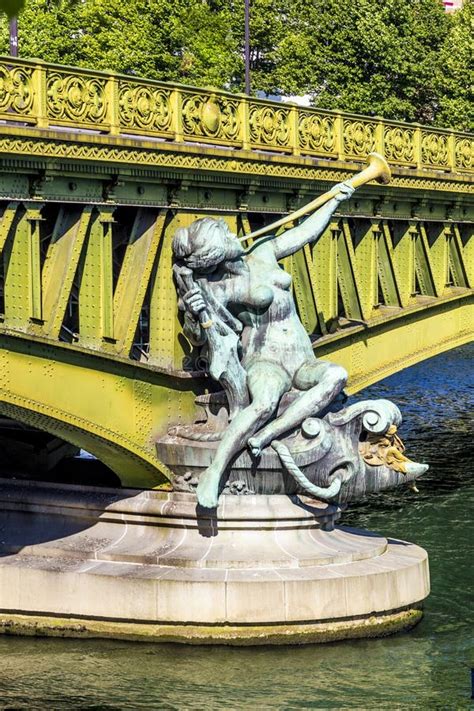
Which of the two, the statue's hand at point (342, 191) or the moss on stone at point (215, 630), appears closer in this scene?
the moss on stone at point (215, 630)

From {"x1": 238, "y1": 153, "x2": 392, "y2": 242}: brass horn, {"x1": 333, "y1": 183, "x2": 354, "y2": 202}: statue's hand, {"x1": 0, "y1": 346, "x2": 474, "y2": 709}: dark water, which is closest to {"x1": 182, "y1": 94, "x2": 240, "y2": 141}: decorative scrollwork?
{"x1": 238, "y1": 153, "x2": 392, "y2": 242}: brass horn

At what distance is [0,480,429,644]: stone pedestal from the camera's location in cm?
2422

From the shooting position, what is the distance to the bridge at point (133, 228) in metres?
23.5

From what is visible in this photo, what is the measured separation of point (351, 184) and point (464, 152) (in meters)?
8.88

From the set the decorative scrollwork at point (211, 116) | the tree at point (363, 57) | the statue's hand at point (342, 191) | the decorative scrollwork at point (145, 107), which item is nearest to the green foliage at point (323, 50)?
the tree at point (363, 57)

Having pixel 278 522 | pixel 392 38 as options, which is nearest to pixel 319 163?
pixel 278 522

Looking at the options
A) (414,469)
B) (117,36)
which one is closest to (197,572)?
(414,469)

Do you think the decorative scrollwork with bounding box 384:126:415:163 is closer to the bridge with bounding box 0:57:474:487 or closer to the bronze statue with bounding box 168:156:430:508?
the bridge with bounding box 0:57:474:487

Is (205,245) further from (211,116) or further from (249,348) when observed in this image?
(211,116)

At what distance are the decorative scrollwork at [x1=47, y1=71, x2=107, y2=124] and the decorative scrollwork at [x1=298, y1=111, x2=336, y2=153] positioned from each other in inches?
214

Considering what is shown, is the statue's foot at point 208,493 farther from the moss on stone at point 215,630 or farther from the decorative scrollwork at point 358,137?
the decorative scrollwork at point 358,137

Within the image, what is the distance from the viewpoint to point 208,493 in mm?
24922

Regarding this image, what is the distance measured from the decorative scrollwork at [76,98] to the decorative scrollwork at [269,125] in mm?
3771

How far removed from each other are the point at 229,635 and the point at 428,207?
1184cm
